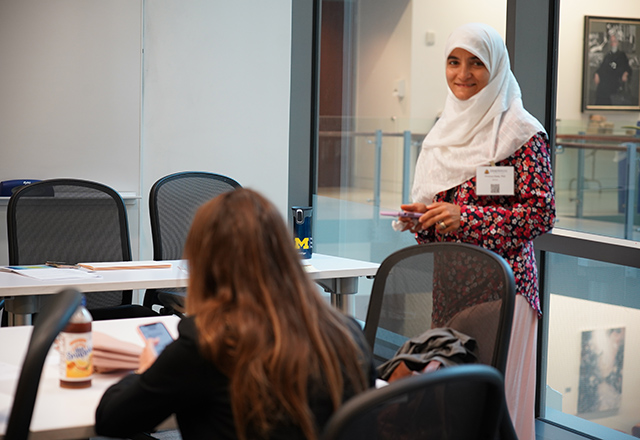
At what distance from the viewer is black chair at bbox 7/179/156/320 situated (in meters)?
3.26

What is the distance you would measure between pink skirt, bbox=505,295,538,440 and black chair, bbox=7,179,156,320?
178 cm

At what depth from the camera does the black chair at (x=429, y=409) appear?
92 centimetres

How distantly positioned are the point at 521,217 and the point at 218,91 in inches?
124

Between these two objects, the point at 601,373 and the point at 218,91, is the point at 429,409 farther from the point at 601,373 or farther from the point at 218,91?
the point at 218,91

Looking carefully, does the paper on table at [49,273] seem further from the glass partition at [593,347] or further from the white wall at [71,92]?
the glass partition at [593,347]

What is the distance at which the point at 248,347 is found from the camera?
118cm

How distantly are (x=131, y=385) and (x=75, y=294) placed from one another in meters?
0.20

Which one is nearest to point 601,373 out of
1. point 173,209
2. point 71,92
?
point 173,209

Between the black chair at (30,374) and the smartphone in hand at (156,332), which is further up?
the black chair at (30,374)

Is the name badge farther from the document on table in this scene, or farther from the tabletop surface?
the document on table

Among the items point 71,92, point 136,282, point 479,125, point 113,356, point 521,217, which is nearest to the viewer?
point 113,356

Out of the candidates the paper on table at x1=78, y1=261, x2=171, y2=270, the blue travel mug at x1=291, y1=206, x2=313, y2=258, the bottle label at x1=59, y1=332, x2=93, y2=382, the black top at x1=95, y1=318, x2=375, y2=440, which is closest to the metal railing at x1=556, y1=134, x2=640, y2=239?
the blue travel mug at x1=291, y1=206, x2=313, y2=258

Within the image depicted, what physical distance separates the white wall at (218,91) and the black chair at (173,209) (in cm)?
124

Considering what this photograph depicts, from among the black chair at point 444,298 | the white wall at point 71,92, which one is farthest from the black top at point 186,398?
the white wall at point 71,92
